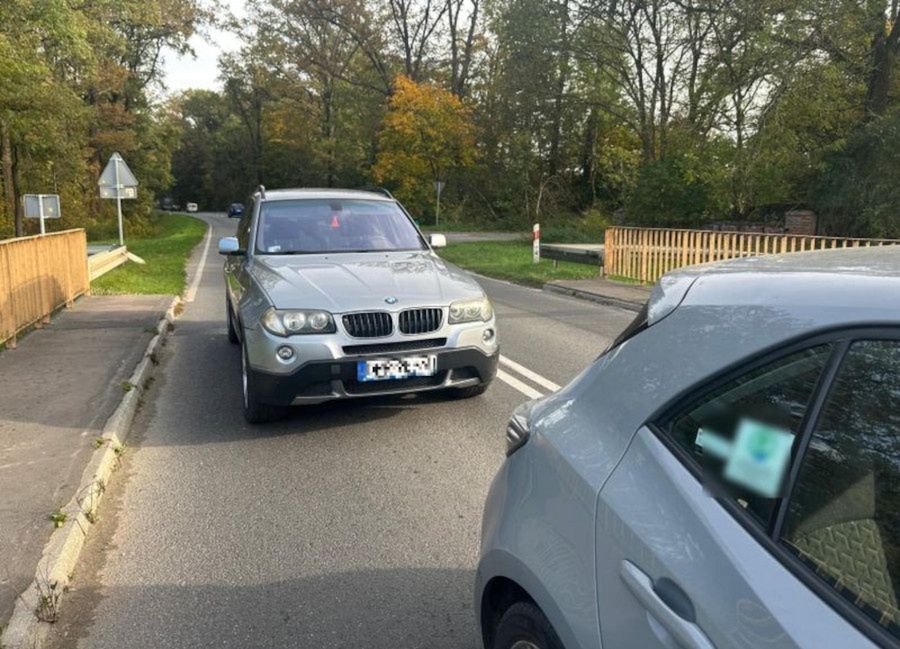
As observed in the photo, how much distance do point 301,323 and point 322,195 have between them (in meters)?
2.84

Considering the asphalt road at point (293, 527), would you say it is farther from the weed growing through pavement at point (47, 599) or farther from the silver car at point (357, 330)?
the silver car at point (357, 330)

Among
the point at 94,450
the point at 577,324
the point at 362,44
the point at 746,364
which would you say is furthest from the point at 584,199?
the point at 746,364

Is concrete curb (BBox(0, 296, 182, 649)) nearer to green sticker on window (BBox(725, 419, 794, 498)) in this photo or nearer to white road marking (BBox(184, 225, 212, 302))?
green sticker on window (BBox(725, 419, 794, 498))

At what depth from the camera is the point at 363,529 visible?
13.4 ft

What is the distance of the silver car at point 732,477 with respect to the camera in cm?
135

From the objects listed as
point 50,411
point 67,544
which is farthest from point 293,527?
point 50,411

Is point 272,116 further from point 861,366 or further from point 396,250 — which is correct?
point 861,366

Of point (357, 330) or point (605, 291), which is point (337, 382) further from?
point (605, 291)

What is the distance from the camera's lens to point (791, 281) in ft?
5.57

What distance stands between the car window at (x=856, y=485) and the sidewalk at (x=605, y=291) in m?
11.3

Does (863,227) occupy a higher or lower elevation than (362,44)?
lower

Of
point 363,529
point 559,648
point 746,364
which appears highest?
point 746,364

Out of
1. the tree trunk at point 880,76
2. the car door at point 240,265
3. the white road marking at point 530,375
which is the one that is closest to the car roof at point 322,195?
the car door at point 240,265

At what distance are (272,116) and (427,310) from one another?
65587mm
